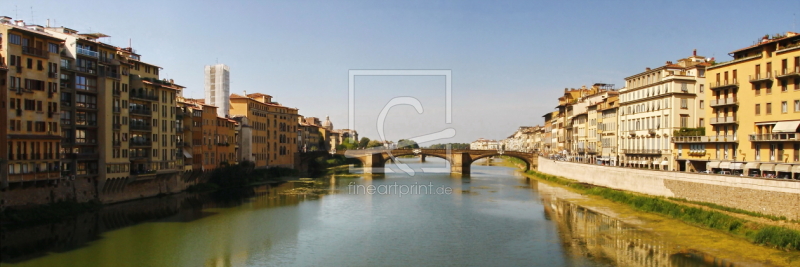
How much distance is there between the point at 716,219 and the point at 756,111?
816cm

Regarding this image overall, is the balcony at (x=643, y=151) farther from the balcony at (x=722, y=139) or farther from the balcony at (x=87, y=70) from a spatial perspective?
the balcony at (x=87, y=70)

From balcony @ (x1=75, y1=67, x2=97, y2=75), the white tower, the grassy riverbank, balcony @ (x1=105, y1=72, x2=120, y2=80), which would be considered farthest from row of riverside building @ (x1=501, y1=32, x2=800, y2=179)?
the white tower

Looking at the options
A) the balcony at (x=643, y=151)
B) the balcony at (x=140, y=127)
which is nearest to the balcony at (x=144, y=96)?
the balcony at (x=140, y=127)

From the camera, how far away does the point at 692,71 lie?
1570 inches

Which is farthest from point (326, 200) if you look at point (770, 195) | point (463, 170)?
point (463, 170)

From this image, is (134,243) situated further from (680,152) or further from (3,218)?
(680,152)

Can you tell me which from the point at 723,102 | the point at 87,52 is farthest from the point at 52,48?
the point at 723,102

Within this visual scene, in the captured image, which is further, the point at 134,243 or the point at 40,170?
the point at 40,170

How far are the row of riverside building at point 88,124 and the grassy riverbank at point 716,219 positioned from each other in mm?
30782

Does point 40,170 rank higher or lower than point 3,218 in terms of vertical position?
higher

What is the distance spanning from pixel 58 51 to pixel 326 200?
19.3 meters

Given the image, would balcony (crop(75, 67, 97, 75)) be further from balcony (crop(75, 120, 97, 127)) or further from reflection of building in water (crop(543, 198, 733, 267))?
reflection of building in water (crop(543, 198, 733, 267))

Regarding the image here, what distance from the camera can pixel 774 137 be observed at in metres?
28.4

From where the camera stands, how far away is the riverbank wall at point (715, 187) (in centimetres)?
2339
